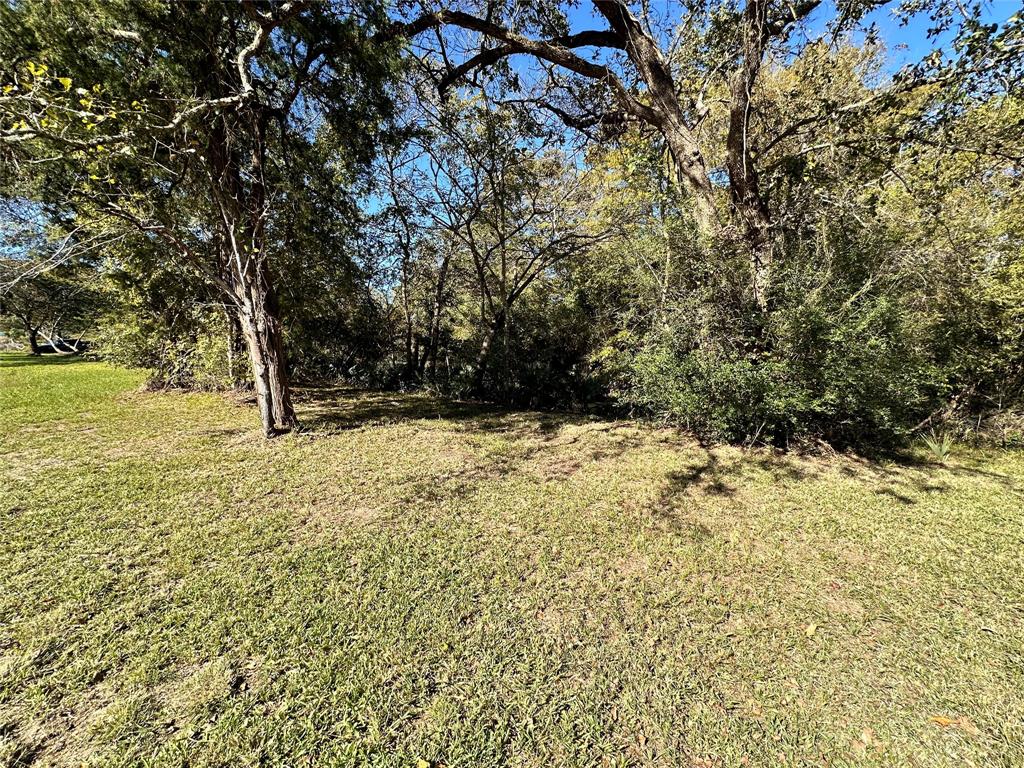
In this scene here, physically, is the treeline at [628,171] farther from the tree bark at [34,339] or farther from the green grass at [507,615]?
the tree bark at [34,339]

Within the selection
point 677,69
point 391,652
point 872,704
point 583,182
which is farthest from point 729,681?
point 583,182

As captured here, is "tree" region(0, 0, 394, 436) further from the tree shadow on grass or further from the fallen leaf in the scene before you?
the tree shadow on grass

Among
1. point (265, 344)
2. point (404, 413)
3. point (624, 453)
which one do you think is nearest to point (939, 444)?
point (624, 453)

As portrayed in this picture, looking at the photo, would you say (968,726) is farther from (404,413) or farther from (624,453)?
(404,413)

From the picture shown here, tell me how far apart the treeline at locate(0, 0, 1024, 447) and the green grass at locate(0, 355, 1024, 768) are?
5.96 ft

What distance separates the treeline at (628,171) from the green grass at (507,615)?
1817 millimetres

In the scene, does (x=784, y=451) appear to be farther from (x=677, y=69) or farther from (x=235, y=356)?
(x=235, y=356)

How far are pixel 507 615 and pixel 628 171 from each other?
7292mm

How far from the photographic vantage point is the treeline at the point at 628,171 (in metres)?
4.67

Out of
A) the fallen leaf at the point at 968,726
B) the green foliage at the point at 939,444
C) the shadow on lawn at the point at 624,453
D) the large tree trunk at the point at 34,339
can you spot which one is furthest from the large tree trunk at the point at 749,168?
the large tree trunk at the point at 34,339

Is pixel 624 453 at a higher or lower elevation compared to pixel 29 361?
lower

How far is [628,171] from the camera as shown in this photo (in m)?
7.03

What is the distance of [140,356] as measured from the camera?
9430 mm

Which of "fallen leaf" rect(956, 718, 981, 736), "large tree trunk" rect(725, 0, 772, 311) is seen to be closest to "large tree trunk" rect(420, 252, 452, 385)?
"large tree trunk" rect(725, 0, 772, 311)
